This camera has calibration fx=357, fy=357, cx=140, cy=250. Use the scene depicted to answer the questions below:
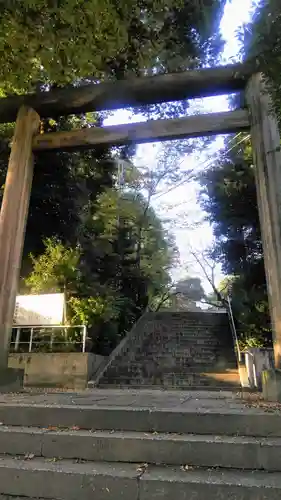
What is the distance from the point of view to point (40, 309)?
28.3ft

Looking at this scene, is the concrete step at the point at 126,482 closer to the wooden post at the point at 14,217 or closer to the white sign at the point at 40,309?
the wooden post at the point at 14,217

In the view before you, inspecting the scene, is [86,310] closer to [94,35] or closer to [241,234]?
[241,234]

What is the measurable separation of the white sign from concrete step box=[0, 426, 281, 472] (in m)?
6.03

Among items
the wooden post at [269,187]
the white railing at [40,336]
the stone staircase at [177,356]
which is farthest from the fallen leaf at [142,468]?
the white railing at [40,336]

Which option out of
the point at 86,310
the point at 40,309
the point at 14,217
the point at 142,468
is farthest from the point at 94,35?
the point at 86,310

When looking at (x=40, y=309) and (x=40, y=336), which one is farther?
(x=40, y=336)

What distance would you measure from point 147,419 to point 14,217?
3684 mm

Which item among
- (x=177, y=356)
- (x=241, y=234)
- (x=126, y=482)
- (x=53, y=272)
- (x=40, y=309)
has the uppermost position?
(x=241, y=234)

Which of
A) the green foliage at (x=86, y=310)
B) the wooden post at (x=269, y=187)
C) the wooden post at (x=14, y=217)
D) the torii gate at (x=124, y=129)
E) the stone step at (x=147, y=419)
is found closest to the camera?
the stone step at (x=147, y=419)

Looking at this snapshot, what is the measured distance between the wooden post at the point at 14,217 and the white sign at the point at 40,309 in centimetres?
345

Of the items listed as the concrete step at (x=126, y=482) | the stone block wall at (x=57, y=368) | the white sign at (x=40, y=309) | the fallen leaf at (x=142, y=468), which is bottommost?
the concrete step at (x=126, y=482)

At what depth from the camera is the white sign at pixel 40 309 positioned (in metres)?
8.49

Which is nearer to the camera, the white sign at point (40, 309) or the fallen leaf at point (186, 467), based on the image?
the fallen leaf at point (186, 467)

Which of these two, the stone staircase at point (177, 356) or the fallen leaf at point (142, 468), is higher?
the stone staircase at point (177, 356)
